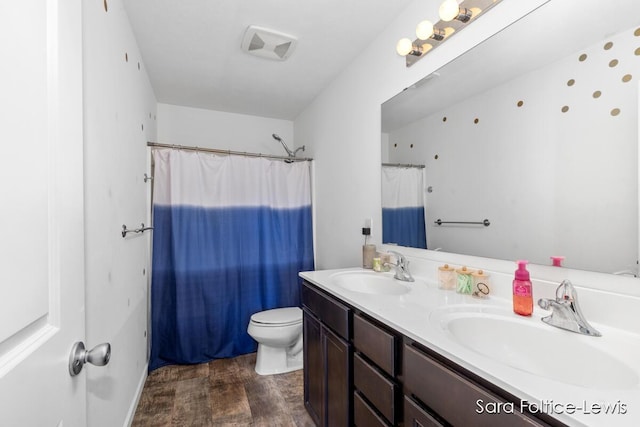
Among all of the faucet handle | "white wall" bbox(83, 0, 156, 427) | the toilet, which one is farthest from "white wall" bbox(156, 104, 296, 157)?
the faucet handle

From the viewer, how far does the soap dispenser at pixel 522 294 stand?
977 mm

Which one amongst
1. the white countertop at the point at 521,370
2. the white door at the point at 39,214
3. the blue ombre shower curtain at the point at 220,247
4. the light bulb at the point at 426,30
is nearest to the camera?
the white door at the point at 39,214

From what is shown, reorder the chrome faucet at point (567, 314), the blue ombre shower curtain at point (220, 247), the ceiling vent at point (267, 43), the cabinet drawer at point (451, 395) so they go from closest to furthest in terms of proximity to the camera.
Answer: the cabinet drawer at point (451, 395) → the chrome faucet at point (567, 314) → the ceiling vent at point (267, 43) → the blue ombre shower curtain at point (220, 247)

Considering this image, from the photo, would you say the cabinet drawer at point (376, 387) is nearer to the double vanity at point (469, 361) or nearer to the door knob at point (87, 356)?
the double vanity at point (469, 361)

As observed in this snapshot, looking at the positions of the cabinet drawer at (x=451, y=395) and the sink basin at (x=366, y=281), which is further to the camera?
the sink basin at (x=366, y=281)

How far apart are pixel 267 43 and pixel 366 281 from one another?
1.66 m

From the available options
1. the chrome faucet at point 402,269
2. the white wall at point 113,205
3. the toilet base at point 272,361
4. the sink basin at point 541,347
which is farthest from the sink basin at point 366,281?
the white wall at point 113,205

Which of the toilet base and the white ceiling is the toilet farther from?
the white ceiling

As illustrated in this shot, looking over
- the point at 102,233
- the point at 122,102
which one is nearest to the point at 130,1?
the point at 122,102

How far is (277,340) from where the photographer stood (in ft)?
7.09

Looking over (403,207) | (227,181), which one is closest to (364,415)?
(403,207)

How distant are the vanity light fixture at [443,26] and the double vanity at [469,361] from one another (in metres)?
1.12

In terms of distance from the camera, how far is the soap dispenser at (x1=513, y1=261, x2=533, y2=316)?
98 cm

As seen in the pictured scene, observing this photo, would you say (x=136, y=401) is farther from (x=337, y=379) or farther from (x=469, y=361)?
(x=469, y=361)
